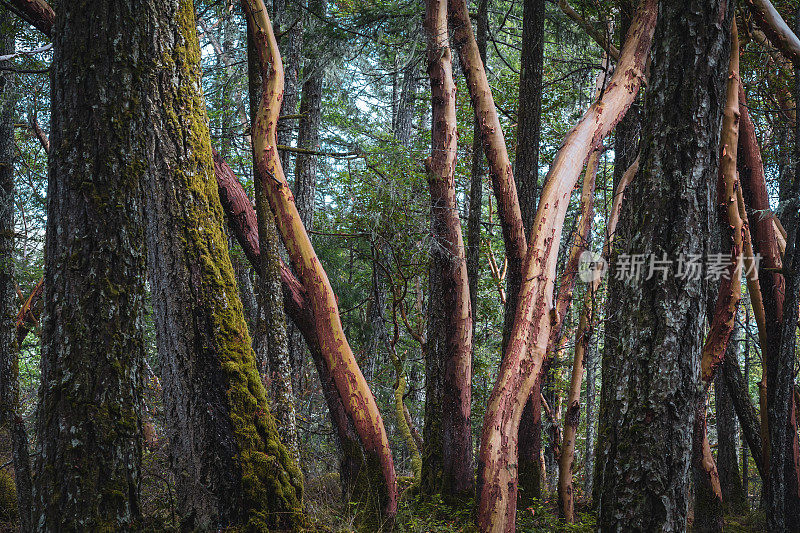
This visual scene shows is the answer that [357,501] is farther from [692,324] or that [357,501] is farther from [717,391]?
[717,391]

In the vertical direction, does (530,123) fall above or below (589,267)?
above

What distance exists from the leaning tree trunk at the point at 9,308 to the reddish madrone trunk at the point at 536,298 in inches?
187

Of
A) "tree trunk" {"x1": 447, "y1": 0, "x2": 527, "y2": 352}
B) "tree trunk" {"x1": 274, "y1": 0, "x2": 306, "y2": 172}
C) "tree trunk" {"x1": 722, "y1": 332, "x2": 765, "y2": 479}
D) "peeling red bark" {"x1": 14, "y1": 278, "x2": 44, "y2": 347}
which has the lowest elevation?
"tree trunk" {"x1": 722, "y1": 332, "x2": 765, "y2": 479}

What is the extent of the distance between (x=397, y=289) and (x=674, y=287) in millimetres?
5246

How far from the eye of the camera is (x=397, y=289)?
8.45m

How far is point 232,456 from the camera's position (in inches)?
140

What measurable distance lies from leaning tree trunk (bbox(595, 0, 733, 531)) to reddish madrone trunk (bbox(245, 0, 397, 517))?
2.58 meters

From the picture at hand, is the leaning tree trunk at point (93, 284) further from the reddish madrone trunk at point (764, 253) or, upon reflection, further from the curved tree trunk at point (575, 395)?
the reddish madrone trunk at point (764, 253)

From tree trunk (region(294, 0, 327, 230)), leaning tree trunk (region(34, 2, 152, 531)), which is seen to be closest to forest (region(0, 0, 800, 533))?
leaning tree trunk (region(34, 2, 152, 531))

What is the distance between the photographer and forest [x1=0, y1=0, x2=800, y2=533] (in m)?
2.90

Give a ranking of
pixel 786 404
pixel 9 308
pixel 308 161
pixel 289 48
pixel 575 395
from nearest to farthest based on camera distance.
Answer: pixel 786 404
pixel 575 395
pixel 9 308
pixel 289 48
pixel 308 161

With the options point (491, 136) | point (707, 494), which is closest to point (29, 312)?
point (491, 136)

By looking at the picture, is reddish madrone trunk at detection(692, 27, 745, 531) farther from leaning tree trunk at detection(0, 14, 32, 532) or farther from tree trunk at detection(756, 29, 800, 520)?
leaning tree trunk at detection(0, 14, 32, 532)

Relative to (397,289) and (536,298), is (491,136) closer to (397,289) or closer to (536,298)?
(536,298)
